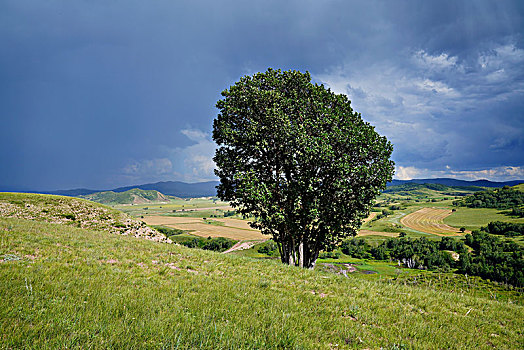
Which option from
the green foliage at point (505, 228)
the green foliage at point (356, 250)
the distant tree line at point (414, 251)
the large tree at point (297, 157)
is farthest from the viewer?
the green foliage at point (505, 228)

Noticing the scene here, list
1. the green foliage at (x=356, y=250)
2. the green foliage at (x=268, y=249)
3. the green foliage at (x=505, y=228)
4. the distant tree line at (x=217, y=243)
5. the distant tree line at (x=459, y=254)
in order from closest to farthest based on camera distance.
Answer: the distant tree line at (x=459, y=254)
the distant tree line at (x=217, y=243)
the green foliage at (x=268, y=249)
the green foliage at (x=356, y=250)
the green foliage at (x=505, y=228)

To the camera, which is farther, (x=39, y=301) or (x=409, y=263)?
(x=409, y=263)

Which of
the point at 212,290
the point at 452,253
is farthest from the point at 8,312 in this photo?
the point at 452,253

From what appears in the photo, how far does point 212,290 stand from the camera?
27.5ft

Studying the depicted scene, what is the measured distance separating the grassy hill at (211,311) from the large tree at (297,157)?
7.08 meters

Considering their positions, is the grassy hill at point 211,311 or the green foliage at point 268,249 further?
the green foliage at point 268,249

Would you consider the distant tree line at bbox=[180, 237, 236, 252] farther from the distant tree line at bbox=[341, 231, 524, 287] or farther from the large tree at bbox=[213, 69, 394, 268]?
the large tree at bbox=[213, 69, 394, 268]

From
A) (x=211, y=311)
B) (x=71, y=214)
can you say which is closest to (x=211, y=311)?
(x=211, y=311)

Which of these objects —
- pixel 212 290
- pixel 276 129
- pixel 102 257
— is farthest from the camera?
pixel 276 129

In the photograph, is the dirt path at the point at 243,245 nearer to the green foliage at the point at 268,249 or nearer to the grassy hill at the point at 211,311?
the green foliage at the point at 268,249

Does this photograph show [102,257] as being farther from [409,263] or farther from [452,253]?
[452,253]

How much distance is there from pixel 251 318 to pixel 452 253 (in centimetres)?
19553

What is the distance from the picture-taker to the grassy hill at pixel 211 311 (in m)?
4.56

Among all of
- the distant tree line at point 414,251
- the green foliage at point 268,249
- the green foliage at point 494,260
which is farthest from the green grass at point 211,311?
the green foliage at point 494,260
